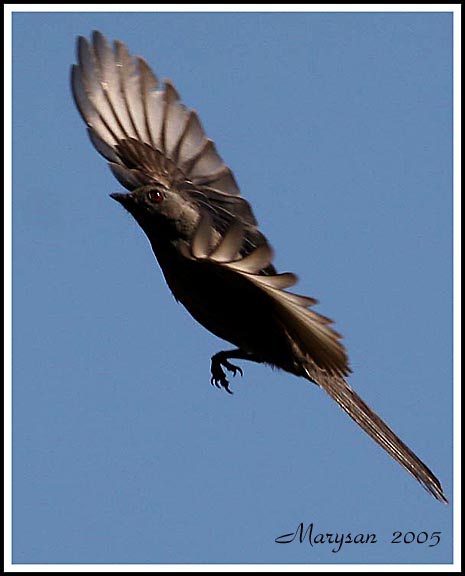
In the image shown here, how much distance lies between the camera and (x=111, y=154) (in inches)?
363

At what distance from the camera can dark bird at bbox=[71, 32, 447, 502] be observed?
7121 mm

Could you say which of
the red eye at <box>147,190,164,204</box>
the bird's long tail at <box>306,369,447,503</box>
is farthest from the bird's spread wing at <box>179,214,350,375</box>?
the red eye at <box>147,190,164,204</box>

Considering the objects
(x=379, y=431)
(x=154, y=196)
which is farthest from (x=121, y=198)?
(x=379, y=431)

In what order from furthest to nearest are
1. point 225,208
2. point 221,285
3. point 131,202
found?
point 225,208 → point 131,202 → point 221,285

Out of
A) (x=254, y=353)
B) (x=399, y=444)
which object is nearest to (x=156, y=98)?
(x=254, y=353)

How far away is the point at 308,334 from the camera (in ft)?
24.4

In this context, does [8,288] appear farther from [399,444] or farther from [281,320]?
[399,444]

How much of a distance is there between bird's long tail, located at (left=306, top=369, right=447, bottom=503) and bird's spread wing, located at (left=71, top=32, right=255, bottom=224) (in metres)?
1.62

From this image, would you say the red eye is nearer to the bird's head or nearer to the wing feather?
the bird's head

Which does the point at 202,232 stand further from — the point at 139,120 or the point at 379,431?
the point at 139,120

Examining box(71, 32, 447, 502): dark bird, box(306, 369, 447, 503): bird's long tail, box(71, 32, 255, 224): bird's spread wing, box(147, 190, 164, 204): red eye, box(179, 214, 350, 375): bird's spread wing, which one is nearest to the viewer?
box(179, 214, 350, 375): bird's spread wing

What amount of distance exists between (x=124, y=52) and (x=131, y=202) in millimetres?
Result: 1755

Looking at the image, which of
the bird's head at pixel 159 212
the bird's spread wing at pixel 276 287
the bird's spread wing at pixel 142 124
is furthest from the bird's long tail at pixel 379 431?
the bird's spread wing at pixel 142 124

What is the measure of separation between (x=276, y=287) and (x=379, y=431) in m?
1.63
